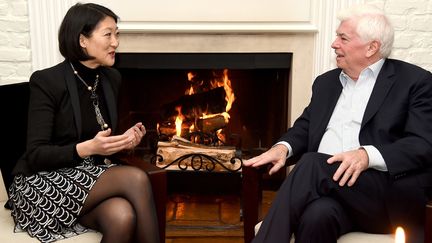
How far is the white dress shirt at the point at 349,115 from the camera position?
1.95m

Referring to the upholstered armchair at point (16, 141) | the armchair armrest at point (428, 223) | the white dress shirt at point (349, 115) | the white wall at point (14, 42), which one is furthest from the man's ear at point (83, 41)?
the armchair armrest at point (428, 223)

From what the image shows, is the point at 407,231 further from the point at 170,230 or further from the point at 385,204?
the point at 170,230

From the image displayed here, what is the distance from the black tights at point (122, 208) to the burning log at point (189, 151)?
0.98 meters

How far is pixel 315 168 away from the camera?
170cm

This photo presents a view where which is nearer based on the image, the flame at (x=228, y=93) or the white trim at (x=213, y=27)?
the white trim at (x=213, y=27)

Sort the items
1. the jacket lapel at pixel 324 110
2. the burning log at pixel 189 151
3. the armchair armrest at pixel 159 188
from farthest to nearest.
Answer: the burning log at pixel 189 151
the jacket lapel at pixel 324 110
the armchair armrest at pixel 159 188

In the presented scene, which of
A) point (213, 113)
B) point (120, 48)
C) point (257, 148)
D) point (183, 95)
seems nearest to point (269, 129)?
point (257, 148)

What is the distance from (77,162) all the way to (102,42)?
48 cm

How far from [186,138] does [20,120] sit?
1206 mm

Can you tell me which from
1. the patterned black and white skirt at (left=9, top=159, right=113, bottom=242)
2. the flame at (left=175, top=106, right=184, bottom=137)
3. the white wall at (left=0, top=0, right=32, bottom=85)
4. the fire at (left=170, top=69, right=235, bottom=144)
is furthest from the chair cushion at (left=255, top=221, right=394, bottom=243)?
the white wall at (left=0, top=0, right=32, bottom=85)

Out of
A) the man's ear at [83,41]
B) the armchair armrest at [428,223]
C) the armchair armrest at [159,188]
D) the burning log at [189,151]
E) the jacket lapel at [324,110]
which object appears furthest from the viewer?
the burning log at [189,151]

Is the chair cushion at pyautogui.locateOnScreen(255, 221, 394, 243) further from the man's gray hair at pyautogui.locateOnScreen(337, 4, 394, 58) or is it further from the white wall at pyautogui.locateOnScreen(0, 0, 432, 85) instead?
the white wall at pyautogui.locateOnScreen(0, 0, 432, 85)

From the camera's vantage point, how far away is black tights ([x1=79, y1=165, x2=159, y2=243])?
1667mm

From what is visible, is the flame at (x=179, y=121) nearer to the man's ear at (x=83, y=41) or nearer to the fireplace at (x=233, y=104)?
the fireplace at (x=233, y=104)
